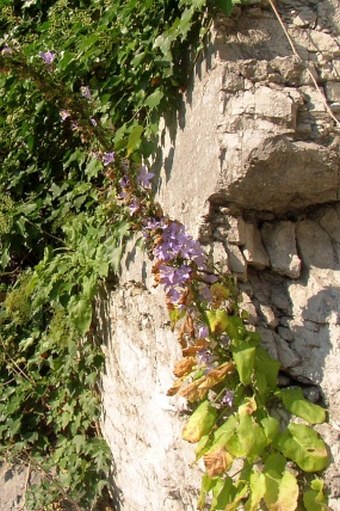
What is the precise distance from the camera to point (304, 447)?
2.10 metres

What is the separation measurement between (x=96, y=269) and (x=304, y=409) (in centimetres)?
106

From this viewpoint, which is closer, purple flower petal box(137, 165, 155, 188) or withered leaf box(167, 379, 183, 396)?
withered leaf box(167, 379, 183, 396)

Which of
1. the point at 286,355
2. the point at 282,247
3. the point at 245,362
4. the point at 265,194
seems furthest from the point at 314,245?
the point at 245,362

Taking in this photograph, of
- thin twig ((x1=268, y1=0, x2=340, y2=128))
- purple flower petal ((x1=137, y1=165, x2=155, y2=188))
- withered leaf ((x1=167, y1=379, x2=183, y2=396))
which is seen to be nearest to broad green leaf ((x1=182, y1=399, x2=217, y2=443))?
withered leaf ((x1=167, y1=379, x2=183, y2=396))

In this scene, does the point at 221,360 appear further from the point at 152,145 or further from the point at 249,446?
the point at 152,145

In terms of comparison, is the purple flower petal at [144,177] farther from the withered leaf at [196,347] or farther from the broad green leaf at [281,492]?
the broad green leaf at [281,492]

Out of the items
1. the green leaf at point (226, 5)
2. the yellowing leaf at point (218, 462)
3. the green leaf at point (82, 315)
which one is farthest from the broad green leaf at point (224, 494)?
the green leaf at point (226, 5)

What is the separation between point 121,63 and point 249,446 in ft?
5.18

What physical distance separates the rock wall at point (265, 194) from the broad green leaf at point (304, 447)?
6 centimetres

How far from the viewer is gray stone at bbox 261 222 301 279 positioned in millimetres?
2377

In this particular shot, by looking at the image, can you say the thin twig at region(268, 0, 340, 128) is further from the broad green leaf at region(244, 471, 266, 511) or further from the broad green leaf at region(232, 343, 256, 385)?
the broad green leaf at region(244, 471, 266, 511)

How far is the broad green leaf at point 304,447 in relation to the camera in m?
2.08

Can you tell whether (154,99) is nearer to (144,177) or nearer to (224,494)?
(144,177)

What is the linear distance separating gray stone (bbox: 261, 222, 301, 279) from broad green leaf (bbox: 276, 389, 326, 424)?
42cm
